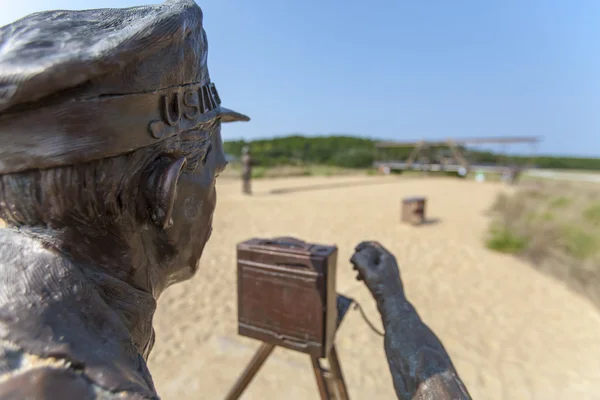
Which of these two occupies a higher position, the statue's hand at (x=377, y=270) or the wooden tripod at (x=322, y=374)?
the statue's hand at (x=377, y=270)

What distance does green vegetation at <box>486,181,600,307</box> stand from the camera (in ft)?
16.6

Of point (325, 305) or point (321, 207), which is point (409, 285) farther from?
point (321, 207)

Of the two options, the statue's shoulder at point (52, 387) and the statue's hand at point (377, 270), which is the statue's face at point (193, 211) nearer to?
the statue's shoulder at point (52, 387)

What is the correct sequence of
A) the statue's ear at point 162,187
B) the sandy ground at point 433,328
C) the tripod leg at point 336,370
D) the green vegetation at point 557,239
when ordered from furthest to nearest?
the green vegetation at point 557,239 → the sandy ground at point 433,328 → the tripod leg at point 336,370 → the statue's ear at point 162,187

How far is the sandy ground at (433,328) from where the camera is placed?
2.79m

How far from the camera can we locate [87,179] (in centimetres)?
64

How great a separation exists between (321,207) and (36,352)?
9.34m

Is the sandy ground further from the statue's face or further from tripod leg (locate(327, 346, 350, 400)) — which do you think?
the statue's face

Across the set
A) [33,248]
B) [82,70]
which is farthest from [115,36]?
[33,248]

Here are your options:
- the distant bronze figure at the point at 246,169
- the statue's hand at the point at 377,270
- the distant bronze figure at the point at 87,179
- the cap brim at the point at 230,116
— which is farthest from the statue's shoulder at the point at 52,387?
the distant bronze figure at the point at 246,169

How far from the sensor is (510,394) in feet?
9.18

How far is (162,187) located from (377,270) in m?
0.72

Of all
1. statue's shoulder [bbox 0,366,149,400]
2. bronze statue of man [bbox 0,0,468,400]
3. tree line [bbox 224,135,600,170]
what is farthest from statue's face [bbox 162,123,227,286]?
tree line [bbox 224,135,600,170]

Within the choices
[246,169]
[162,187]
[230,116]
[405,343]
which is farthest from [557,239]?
[246,169]
